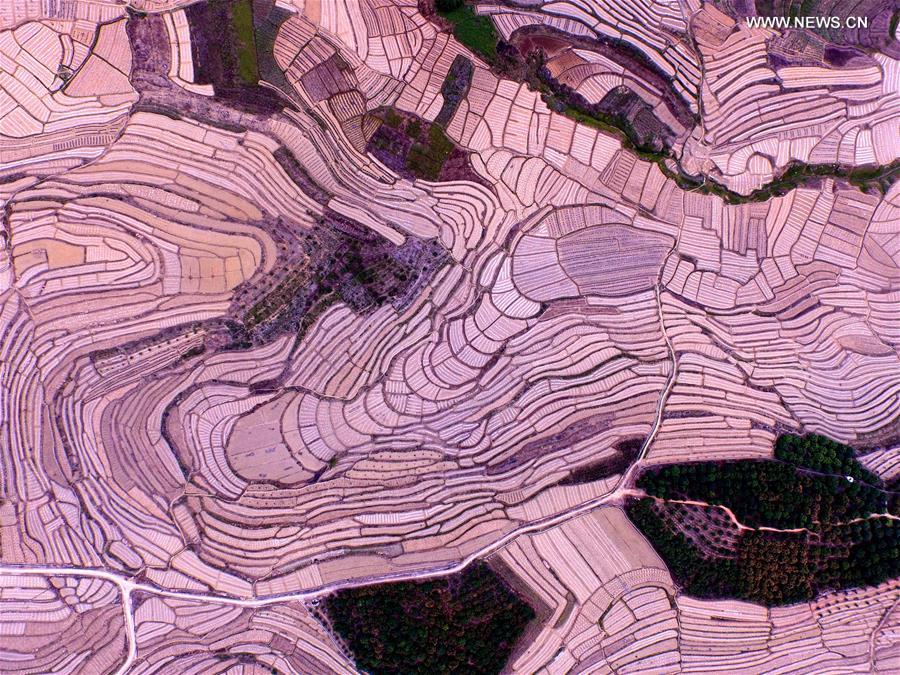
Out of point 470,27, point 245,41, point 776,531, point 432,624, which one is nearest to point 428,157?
point 470,27

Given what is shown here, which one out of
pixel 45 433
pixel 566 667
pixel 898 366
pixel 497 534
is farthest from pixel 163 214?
pixel 898 366

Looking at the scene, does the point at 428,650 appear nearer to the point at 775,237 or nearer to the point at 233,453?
the point at 233,453

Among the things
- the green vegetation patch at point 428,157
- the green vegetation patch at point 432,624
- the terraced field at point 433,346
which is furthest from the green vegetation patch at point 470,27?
the green vegetation patch at point 432,624

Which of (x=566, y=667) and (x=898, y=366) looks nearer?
(x=566, y=667)

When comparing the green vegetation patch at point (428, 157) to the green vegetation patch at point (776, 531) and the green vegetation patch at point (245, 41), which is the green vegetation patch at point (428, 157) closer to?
the green vegetation patch at point (245, 41)

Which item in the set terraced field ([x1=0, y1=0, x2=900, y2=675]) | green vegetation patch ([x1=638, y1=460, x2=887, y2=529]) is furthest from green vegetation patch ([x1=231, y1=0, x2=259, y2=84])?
green vegetation patch ([x1=638, y1=460, x2=887, y2=529])

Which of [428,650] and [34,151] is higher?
[34,151]
